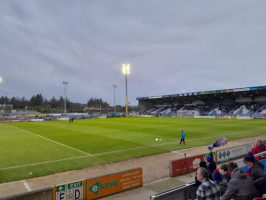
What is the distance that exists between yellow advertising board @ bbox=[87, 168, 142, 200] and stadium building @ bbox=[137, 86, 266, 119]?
56.4m

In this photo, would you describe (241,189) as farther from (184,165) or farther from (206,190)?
(184,165)

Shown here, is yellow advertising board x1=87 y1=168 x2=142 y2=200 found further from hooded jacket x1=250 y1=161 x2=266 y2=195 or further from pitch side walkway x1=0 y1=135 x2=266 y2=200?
hooded jacket x1=250 y1=161 x2=266 y2=195

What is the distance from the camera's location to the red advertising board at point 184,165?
1066 cm

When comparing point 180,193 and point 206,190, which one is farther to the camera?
point 180,193

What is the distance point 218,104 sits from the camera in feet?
258

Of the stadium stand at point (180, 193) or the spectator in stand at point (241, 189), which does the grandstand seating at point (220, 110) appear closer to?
the stadium stand at point (180, 193)

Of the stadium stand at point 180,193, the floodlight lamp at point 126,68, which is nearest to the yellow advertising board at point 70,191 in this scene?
the stadium stand at point 180,193

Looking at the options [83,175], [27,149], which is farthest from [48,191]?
[27,149]

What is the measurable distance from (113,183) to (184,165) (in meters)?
4.49

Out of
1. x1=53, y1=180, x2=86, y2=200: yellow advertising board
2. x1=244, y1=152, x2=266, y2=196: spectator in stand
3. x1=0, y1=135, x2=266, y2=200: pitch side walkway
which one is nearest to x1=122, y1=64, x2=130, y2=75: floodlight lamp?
x1=0, y1=135, x2=266, y2=200: pitch side walkway

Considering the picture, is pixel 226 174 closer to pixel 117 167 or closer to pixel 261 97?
pixel 117 167

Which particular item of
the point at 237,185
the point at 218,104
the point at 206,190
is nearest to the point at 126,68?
the point at 218,104

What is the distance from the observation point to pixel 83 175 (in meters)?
11.6

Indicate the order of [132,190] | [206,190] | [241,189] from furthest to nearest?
[132,190]
[241,189]
[206,190]
